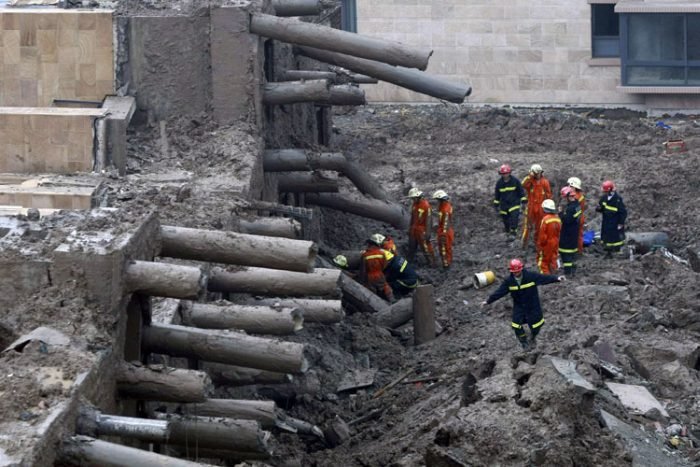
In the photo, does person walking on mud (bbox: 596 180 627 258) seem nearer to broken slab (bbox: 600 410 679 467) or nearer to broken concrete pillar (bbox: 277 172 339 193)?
broken concrete pillar (bbox: 277 172 339 193)

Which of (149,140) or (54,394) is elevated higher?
(149,140)

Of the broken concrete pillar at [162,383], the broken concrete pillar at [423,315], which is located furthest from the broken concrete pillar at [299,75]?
the broken concrete pillar at [162,383]

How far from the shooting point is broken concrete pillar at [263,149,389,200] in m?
20.4

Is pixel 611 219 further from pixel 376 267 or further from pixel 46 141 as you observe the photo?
pixel 46 141

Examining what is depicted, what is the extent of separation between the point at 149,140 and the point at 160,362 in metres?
7.99

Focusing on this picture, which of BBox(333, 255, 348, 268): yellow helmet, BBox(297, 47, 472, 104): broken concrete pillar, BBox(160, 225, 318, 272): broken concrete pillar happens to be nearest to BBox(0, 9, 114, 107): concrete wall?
BBox(297, 47, 472, 104): broken concrete pillar

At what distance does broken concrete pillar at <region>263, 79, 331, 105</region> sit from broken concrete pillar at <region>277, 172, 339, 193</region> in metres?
1.63

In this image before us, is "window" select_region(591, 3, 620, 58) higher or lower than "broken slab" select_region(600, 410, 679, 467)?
higher

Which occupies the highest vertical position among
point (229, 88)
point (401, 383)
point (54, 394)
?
point (229, 88)

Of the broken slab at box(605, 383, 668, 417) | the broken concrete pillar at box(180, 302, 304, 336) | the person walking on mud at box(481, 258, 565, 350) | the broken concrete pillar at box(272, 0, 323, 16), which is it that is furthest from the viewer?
the broken concrete pillar at box(272, 0, 323, 16)

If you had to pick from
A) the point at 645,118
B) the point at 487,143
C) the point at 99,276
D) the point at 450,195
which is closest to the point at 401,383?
the point at 99,276

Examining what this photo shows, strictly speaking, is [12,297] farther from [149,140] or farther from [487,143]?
[487,143]

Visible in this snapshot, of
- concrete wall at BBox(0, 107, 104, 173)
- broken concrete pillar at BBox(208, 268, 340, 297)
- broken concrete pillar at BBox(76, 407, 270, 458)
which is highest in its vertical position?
concrete wall at BBox(0, 107, 104, 173)

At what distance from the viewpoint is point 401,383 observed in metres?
16.9
